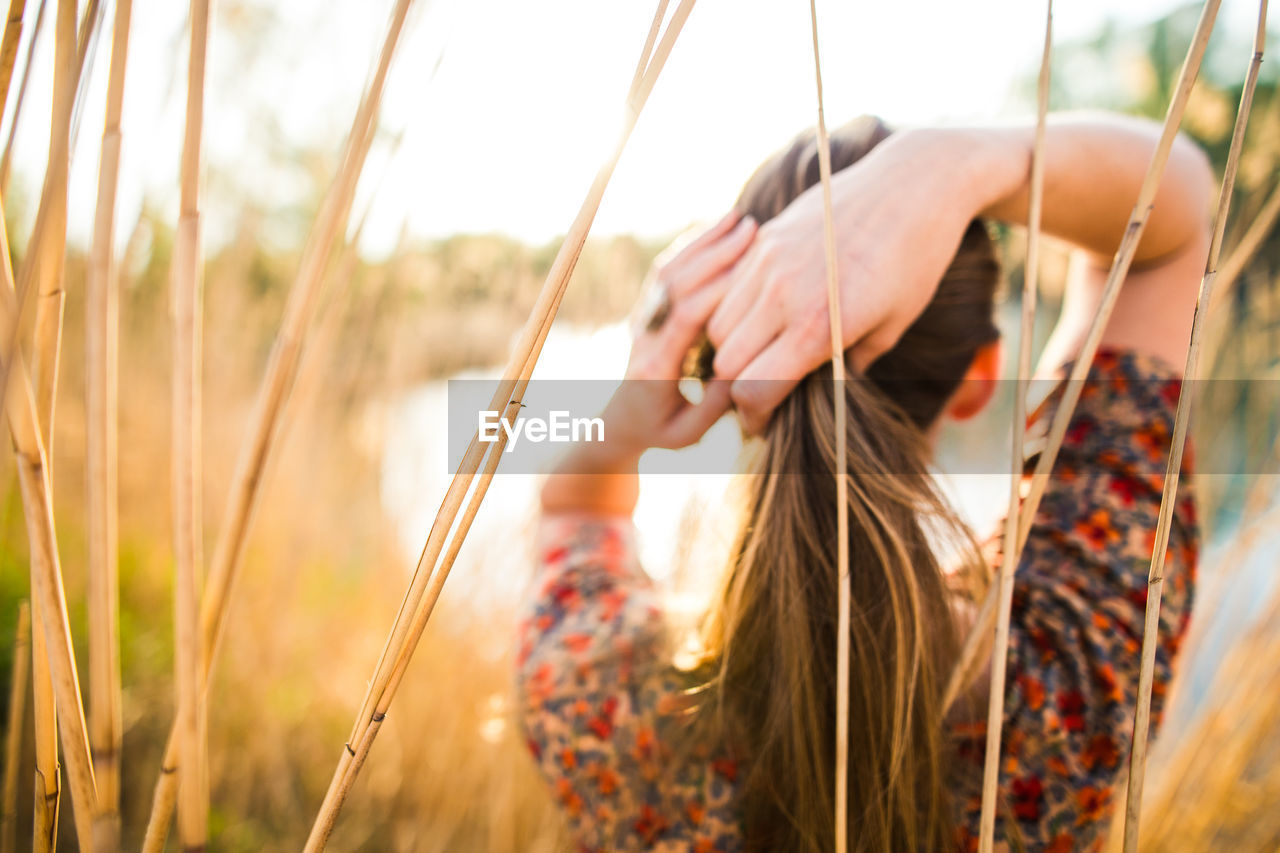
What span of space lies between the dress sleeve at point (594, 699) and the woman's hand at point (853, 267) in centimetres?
20

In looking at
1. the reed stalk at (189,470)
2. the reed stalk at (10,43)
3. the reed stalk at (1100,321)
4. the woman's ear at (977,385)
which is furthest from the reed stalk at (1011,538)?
the reed stalk at (10,43)

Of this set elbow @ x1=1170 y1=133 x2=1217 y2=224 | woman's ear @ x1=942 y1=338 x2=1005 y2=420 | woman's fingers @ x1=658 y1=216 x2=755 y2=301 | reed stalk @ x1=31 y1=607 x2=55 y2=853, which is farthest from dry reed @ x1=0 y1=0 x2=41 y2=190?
elbow @ x1=1170 y1=133 x2=1217 y2=224

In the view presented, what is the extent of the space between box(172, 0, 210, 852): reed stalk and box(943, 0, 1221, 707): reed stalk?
383mm

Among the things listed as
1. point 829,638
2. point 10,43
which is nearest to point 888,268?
point 829,638

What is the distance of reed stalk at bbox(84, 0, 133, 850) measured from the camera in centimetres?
28

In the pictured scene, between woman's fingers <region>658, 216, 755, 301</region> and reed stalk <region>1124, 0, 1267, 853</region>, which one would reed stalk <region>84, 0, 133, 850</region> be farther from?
reed stalk <region>1124, 0, 1267, 853</region>

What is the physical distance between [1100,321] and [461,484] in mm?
329

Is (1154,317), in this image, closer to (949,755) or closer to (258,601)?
(949,755)

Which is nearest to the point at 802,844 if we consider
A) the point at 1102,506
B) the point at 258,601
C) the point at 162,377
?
the point at 1102,506

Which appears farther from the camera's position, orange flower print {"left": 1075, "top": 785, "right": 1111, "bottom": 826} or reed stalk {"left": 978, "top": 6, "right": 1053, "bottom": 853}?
orange flower print {"left": 1075, "top": 785, "right": 1111, "bottom": 826}

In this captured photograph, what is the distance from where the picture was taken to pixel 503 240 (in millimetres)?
1112

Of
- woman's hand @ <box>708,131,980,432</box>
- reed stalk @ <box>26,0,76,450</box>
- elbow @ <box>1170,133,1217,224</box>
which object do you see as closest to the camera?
reed stalk @ <box>26,0,76,450</box>

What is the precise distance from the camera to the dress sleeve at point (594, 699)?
19.8 inches

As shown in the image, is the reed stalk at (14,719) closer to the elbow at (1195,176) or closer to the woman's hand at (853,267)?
the woman's hand at (853,267)
